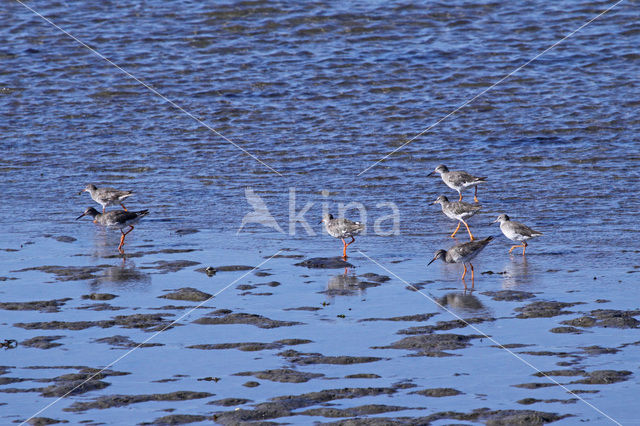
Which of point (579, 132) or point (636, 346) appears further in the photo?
point (579, 132)

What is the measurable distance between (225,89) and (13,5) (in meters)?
13.5

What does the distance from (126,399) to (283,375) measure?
1623mm

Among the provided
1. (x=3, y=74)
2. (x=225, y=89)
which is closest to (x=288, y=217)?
(x=225, y=89)

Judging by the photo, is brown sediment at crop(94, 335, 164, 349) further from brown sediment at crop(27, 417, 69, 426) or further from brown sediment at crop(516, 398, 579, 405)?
brown sediment at crop(516, 398, 579, 405)

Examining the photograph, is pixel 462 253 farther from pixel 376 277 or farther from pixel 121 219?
pixel 121 219

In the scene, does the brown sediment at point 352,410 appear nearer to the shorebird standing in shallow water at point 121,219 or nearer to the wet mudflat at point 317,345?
the wet mudflat at point 317,345

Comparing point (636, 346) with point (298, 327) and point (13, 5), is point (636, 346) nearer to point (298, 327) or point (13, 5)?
point (298, 327)

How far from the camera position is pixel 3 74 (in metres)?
29.2

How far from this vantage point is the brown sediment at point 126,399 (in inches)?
349

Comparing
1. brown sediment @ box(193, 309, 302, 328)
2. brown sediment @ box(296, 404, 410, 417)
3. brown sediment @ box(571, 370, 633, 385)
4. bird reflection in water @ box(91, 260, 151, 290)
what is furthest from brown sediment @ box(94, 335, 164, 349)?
brown sediment @ box(571, 370, 633, 385)

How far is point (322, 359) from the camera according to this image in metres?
9.92

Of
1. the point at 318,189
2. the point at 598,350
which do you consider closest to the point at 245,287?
the point at 598,350

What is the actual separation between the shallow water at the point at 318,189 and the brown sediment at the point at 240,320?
12 cm

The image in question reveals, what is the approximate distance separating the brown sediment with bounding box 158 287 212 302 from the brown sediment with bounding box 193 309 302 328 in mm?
691
